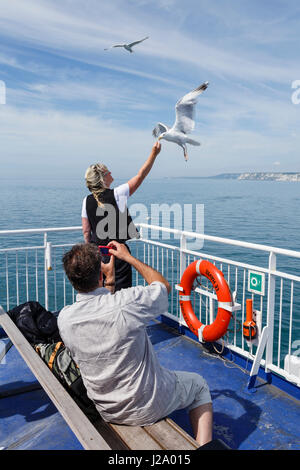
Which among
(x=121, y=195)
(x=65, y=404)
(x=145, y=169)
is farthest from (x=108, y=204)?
(x=65, y=404)

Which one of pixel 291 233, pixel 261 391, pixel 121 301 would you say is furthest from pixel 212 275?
pixel 291 233

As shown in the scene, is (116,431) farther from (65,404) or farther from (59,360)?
(59,360)

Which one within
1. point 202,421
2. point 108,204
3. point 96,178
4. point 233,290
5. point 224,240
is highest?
point 96,178

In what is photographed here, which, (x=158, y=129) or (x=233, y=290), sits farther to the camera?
(x=233, y=290)

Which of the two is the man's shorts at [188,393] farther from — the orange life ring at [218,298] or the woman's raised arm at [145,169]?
the woman's raised arm at [145,169]

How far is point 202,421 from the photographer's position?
2.13 metres

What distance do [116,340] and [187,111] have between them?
93.3 inches

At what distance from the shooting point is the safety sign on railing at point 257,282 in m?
3.27

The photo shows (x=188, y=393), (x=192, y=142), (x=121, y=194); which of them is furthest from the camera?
(x=192, y=142)

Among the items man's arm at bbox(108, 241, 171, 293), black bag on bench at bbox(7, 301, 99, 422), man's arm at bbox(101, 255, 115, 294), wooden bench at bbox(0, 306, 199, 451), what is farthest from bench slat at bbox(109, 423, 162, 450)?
man's arm at bbox(101, 255, 115, 294)

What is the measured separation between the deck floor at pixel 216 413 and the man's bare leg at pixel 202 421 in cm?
49

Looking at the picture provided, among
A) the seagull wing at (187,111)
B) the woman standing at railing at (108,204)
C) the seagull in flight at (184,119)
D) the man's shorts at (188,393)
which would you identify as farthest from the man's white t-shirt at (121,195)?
the man's shorts at (188,393)
